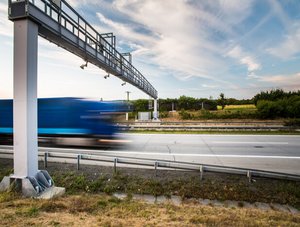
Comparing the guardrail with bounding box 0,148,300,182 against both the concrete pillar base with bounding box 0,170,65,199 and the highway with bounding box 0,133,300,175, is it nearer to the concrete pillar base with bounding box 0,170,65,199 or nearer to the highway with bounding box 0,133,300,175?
the concrete pillar base with bounding box 0,170,65,199

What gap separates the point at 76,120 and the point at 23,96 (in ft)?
24.1

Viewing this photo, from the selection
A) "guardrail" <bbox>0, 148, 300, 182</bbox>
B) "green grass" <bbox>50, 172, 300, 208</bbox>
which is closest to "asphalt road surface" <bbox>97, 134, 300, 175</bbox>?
"guardrail" <bbox>0, 148, 300, 182</bbox>

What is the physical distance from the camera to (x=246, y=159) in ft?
34.2

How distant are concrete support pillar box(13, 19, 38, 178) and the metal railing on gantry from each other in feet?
1.10

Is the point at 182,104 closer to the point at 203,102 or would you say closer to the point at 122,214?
the point at 203,102

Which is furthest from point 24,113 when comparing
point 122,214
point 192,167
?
point 192,167

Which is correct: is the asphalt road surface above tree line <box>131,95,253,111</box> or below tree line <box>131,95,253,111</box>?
below

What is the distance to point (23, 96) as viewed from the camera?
17.4 ft

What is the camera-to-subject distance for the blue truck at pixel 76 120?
12.1 metres

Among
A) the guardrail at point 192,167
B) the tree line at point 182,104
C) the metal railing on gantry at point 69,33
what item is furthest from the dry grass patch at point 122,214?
the tree line at point 182,104

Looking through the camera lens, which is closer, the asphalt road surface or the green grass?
the green grass

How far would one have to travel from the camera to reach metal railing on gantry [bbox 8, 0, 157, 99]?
17.5 ft

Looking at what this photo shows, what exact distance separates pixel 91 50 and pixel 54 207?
9.53m

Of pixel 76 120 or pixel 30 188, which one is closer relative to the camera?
pixel 30 188
